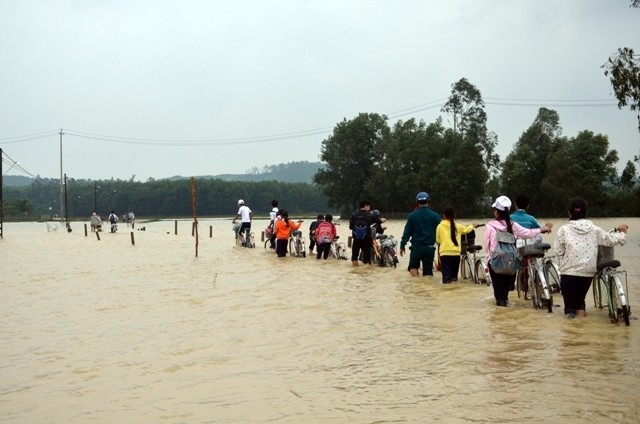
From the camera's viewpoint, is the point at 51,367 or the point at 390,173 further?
the point at 390,173

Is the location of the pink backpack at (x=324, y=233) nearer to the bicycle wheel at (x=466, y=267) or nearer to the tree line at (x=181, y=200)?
the bicycle wheel at (x=466, y=267)

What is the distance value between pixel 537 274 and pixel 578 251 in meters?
1.48

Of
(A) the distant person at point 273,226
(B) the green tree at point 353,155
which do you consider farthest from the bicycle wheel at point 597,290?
(B) the green tree at point 353,155

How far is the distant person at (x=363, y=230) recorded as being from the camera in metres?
20.5

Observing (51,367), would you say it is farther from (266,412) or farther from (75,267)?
(75,267)

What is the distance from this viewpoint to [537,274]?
1193 centimetres

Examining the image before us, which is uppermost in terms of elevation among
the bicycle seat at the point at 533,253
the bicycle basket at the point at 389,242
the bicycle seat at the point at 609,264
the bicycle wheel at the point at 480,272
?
the bicycle seat at the point at 533,253

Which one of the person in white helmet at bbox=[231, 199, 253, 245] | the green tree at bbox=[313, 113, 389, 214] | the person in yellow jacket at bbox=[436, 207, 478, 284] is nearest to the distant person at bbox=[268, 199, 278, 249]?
the person in white helmet at bbox=[231, 199, 253, 245]

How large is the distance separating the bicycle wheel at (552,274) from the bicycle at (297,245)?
537 inches

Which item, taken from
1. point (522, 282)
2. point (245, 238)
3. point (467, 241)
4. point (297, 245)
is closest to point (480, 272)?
point (467, 241)

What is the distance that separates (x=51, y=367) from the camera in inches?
359

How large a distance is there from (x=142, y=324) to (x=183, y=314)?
123cm

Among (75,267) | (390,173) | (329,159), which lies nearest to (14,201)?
(329,159)

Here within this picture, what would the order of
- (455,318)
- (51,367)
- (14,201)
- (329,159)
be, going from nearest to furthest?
1. (51,367)
2. (455,318)
3. (329,159)
4. (14,201)
